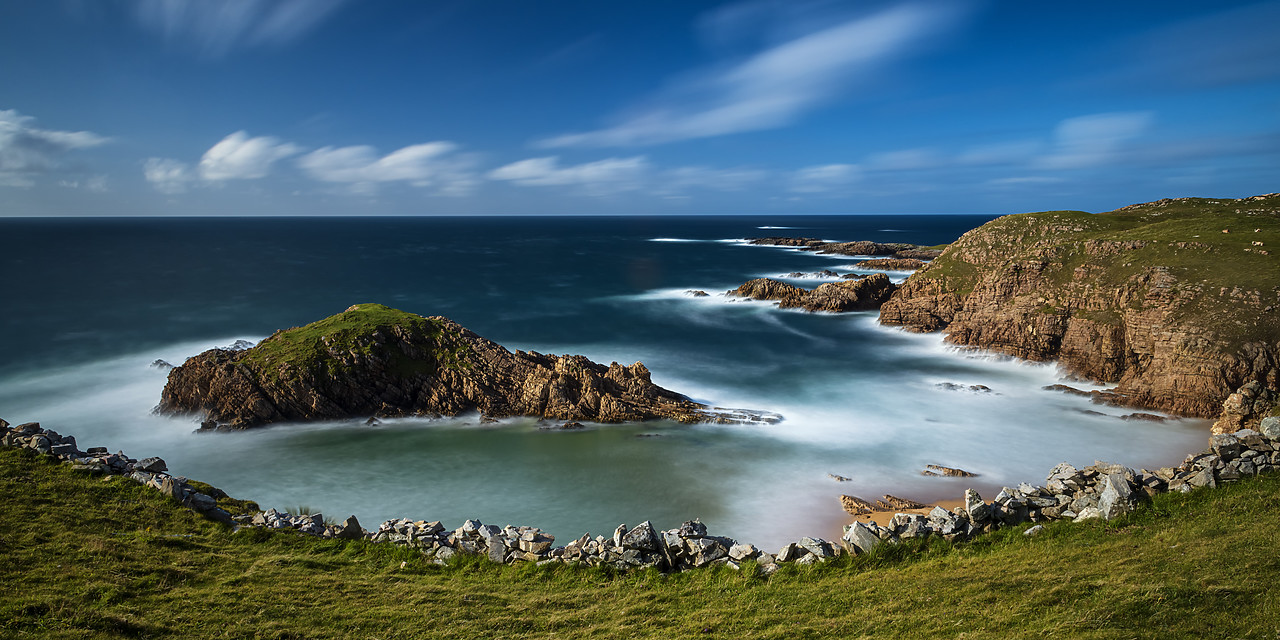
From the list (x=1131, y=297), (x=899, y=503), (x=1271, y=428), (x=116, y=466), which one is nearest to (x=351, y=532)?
(x=116, y=466)

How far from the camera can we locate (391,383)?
30.8m

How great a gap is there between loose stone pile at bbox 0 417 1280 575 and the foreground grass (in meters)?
0.43

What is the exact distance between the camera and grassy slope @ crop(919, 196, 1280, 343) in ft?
106

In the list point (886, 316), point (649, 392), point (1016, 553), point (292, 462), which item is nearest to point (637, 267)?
point (886, 316)

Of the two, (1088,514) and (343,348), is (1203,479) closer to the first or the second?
(1088,514)

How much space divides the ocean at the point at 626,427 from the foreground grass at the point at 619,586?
729cm

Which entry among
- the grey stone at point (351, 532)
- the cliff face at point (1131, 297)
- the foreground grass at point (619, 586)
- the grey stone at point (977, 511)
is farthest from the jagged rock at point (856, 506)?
the cliff face at point (1131, 297)

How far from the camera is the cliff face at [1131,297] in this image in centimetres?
3048

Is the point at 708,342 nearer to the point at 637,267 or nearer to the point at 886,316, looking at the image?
the point at 886,316

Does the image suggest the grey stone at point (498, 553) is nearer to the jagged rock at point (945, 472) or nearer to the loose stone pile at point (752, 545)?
the loose stone pile at point (752, 545)

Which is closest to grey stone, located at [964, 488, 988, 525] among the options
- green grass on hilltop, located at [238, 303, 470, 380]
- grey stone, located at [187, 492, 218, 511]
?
grey stone, located at [187, 492, 218, 511]

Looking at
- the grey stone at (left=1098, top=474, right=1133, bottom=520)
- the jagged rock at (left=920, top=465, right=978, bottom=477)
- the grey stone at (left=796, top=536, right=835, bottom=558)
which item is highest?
the grey stone at (left=1098, top=474, right=1133, bottom=520)

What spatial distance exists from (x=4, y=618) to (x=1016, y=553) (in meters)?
18.3

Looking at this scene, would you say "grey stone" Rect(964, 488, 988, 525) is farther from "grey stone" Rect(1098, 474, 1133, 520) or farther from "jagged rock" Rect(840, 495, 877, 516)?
"jagged rock" Rect(840, 495, 877, 516)
